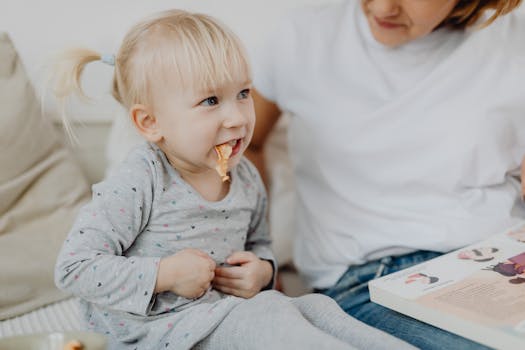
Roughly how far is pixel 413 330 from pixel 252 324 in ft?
0.92

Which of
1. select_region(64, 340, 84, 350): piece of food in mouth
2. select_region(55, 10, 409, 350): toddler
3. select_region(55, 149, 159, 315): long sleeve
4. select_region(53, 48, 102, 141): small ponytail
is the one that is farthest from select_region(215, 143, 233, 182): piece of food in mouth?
select_region(64, 340, 84, 350): piece of food in mouth

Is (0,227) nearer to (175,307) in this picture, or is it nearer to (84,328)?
(84,328)

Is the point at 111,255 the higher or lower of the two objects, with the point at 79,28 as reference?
lower

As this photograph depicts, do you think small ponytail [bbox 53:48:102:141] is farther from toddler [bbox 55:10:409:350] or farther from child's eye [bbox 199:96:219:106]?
child's eye [bbox 199:96:219:106]

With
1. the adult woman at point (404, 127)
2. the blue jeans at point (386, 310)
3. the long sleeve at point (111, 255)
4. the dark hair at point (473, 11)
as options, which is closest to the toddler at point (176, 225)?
the long sleeve at point (111, 255)

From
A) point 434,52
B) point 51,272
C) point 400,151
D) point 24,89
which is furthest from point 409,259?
point 24,89

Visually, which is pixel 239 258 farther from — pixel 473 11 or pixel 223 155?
pixel 473 11

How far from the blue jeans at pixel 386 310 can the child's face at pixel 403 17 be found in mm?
407

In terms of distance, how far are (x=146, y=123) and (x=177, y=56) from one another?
120 millimetres

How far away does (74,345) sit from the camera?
69 centimetres

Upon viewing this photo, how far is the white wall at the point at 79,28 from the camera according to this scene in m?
1.25

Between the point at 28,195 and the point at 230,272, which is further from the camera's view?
the point at 28,195

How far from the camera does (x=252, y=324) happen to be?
835mm

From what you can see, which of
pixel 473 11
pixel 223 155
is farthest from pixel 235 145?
pixel 473 11
